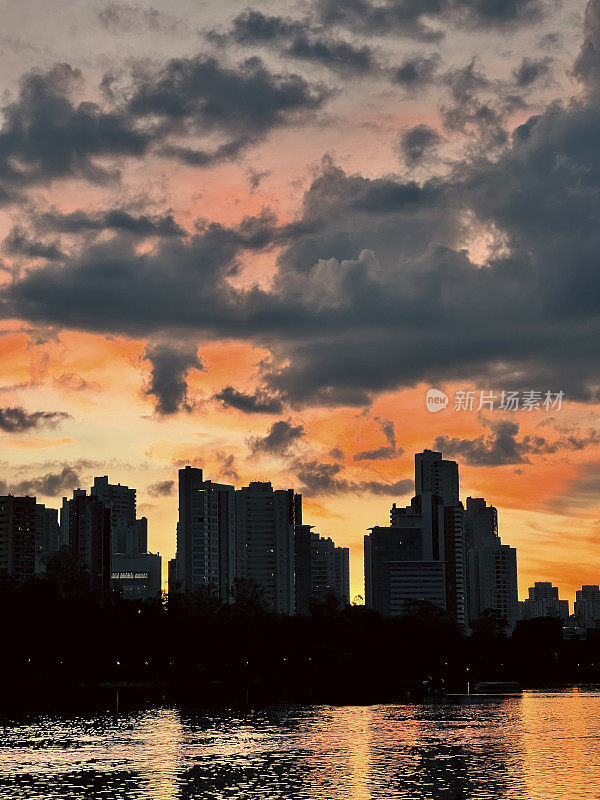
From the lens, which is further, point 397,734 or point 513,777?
point 397,734

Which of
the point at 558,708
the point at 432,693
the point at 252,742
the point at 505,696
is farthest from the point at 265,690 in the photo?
the point at 252,742

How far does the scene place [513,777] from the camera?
76750 mm

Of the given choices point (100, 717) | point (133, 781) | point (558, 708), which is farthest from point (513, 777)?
point (558, 708)

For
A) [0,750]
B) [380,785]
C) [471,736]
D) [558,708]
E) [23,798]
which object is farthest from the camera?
[558,708]

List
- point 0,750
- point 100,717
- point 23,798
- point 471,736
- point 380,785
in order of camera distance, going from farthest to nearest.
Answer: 1. point 100,717
2. point 471,736
3. point 0,750
4. point 380,785
5. point 23,798

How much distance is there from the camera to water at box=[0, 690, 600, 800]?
230 ft

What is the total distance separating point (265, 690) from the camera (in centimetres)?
18275

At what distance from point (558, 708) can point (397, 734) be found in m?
53.8

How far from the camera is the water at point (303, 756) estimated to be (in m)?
70.2

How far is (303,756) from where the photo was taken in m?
86.9

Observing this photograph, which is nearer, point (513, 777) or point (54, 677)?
point (513, 777)

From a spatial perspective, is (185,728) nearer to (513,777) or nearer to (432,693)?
(513,777)

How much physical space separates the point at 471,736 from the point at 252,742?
21785 millimetres

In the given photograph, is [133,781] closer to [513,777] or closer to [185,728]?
[513,777]
